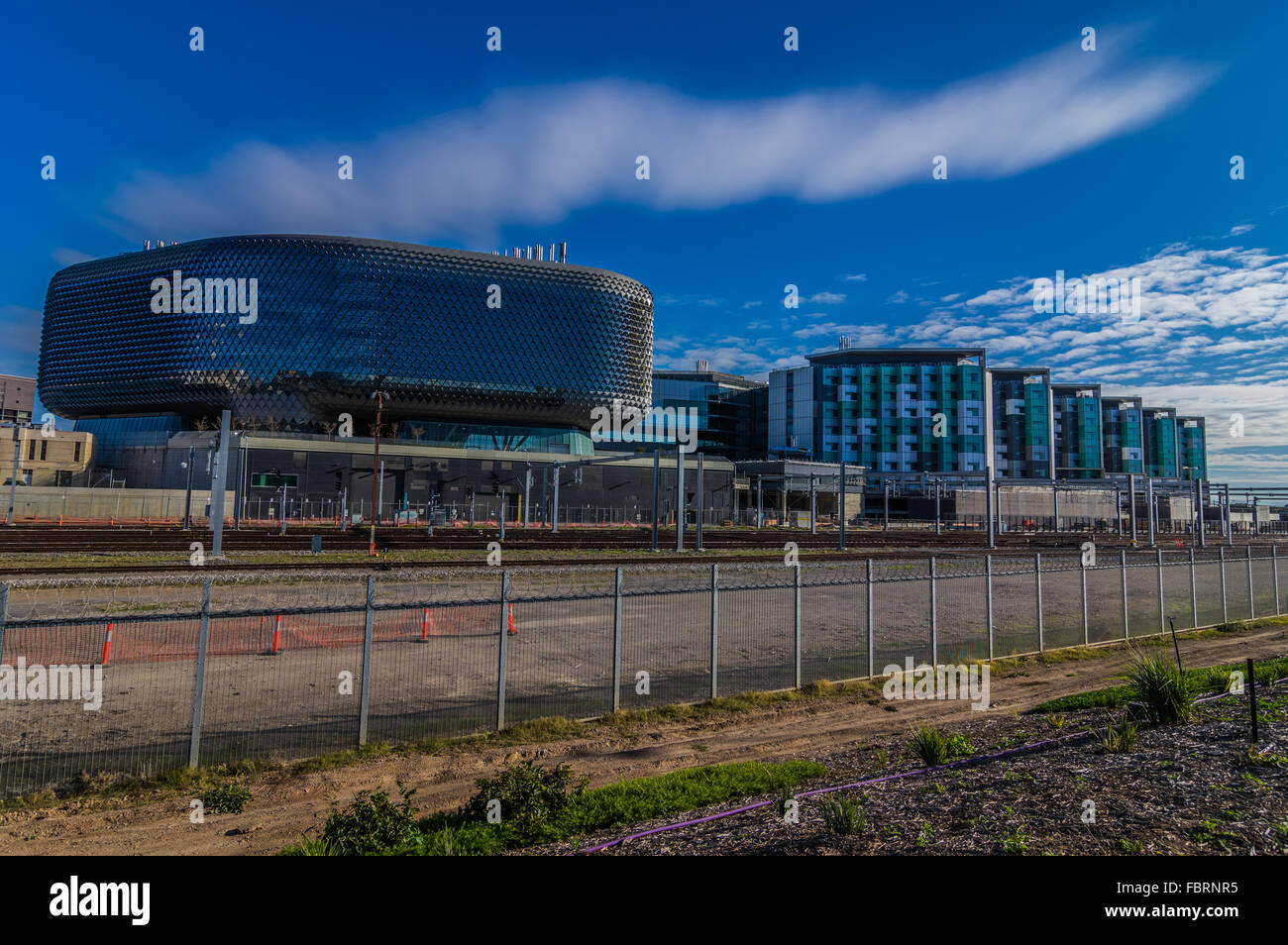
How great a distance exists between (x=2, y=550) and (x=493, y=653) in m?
27.4

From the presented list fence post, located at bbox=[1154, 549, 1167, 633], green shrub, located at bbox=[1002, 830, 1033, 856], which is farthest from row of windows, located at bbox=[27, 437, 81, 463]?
green shrub, located at bbox=[1002, 830, 1033, 856]

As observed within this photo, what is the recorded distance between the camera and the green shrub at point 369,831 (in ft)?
18.4

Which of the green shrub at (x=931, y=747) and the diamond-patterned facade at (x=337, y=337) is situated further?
the diamond-patterned facade at (x=337, y=337)

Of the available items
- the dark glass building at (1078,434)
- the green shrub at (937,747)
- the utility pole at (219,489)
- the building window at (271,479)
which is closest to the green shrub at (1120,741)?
the green shrub at (937,747)

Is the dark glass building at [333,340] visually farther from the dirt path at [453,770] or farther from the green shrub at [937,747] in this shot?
the green shrub at [937,747]

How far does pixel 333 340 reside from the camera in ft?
335

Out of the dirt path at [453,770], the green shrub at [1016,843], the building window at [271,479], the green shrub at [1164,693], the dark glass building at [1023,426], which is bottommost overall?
the dirt path at [453,770]

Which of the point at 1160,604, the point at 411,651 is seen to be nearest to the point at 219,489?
the point at 411,651

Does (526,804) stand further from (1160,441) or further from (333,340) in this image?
(1160,441)

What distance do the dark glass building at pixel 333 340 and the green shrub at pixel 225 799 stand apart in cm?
9656

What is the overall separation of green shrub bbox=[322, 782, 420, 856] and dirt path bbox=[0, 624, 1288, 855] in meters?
1.13

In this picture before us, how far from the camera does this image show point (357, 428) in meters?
111

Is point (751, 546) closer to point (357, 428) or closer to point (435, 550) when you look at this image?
point (435, 550)
